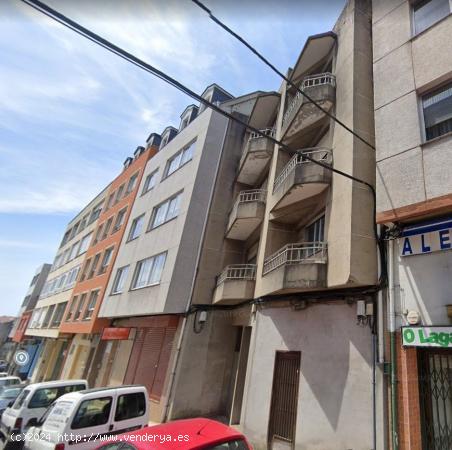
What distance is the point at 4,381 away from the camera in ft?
58.5

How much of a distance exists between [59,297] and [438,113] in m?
31.7

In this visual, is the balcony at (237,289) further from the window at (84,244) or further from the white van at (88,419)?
the window at (84,244)

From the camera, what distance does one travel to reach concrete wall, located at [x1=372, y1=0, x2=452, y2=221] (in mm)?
5738

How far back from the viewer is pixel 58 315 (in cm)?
2758

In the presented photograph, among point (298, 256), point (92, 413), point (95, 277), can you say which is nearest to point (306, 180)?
point (298, 256)

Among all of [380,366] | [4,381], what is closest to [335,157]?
[380,366]

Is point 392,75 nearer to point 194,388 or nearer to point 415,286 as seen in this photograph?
point 415,286

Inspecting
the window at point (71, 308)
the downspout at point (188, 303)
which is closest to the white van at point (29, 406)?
the downspout at point (188, 303)

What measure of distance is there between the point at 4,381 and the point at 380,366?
69.9ft

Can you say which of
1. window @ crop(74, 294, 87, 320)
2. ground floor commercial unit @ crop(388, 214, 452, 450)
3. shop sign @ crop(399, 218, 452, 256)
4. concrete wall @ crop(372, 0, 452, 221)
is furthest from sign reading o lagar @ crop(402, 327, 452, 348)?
window @ crop(74, 294, 87, 320)

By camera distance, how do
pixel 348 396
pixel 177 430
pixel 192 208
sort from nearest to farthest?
1. pixel 177 430
2. pixel 348 396
3. pixel 192 208

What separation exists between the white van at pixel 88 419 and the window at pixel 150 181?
547 inches

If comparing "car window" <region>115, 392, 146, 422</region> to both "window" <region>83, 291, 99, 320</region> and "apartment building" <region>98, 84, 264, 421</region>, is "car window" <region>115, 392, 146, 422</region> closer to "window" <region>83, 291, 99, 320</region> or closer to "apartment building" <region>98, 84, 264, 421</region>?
"apartment building" <region>98, 84, 264, 421</region>

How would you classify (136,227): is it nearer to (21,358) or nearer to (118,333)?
(118,333)
